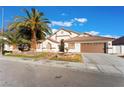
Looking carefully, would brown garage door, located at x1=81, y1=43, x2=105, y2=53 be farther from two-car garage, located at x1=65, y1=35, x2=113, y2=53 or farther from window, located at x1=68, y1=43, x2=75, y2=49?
window, located at x1=68, y1=43, x2=75, y2=49

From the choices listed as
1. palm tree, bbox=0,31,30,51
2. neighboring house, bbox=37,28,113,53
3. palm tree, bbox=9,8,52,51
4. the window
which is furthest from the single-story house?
palm tree, bbox=9,8,52,51

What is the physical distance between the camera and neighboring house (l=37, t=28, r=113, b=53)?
80.7 ft

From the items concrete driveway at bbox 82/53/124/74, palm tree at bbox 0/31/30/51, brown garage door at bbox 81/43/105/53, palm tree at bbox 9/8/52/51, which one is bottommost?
concrete driveway at bbox 82/53/124/74

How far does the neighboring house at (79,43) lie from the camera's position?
24.6 metres

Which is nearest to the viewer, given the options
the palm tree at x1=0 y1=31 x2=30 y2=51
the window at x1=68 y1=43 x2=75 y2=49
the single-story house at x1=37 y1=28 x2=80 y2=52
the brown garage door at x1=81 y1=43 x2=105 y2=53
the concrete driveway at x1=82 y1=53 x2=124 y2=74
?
the concrete driveway at x1=82 y1=53 x2=124 y2=74

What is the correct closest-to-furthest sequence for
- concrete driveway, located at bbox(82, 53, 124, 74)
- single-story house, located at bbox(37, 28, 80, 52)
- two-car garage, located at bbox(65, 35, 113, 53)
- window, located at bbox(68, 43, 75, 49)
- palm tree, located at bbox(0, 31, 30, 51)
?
concrete driveway, located at bbox(82, 53, 124, 74) → palm tree, located at bbox(0, 31, 30, 51) → two-car garage, located at bbox(65, 35, 113, 53) → window, located at bbox(68, 43, 75, 49) → single-story house, located at bbox(37, 28, 80, 52)

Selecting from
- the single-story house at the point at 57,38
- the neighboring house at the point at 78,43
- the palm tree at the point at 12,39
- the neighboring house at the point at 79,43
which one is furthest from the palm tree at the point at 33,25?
the single-story house at the point at 57,38

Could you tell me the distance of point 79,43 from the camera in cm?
2666

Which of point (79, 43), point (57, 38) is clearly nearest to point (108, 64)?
point (79, 43)

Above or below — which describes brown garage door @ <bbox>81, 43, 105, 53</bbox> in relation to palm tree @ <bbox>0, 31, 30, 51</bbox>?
below

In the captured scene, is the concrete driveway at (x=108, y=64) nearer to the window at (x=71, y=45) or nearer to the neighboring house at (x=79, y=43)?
the neighboring house at (x=79, y=43)

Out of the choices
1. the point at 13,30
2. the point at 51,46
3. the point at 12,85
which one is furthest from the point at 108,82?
the point at 51,46
